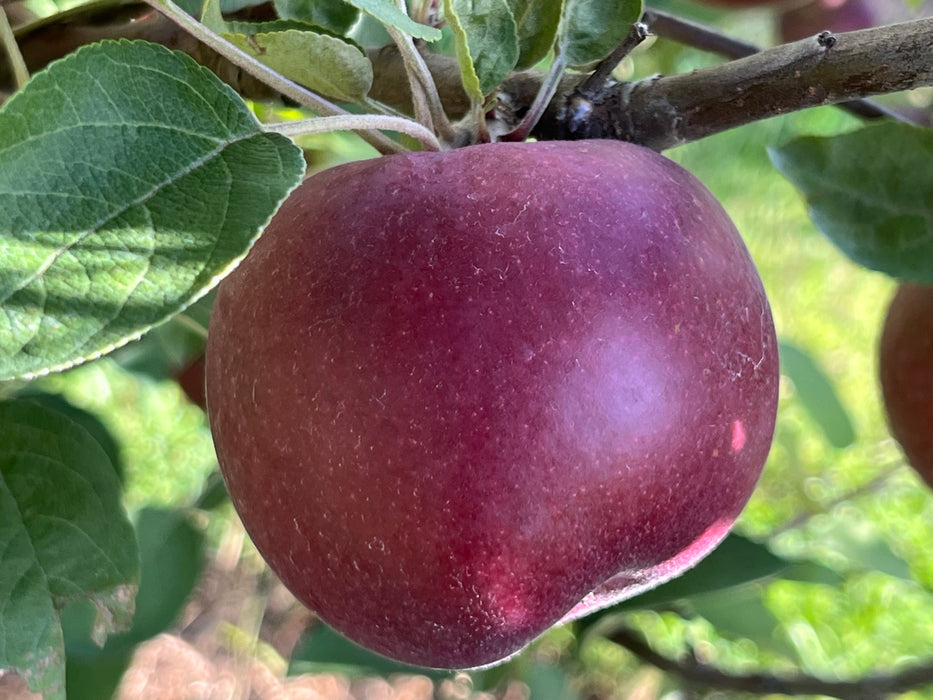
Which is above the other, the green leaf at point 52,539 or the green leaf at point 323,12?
the green leaf at point 323,12

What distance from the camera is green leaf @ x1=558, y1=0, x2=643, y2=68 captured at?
42 cm

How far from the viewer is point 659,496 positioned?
0.34m

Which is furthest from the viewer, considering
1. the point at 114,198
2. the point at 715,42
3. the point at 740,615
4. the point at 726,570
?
the point at 740,615

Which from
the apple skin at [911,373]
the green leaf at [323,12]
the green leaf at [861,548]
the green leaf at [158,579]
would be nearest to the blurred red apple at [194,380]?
the green leaf at [158,579]

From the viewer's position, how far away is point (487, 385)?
1.04 feet

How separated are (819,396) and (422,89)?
902mm

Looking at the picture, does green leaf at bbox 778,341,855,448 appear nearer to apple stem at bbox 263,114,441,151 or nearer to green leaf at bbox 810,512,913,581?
green leaf at bbox 810,512,913,581

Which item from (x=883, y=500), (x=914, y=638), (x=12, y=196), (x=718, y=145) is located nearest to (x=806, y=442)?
(x=883, y=500)

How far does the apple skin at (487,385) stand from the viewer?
319mm

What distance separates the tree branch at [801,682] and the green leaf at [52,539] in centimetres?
58

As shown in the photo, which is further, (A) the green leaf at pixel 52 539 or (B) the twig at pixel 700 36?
(B) the twig at pixel 700 36

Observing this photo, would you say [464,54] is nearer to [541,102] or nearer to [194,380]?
[541,102]

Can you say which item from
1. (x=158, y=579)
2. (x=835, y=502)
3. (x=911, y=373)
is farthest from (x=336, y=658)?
(x=835, y=502)

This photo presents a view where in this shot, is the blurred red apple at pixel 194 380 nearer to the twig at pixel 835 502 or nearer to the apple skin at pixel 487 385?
the apple skin at pixel 487 385
